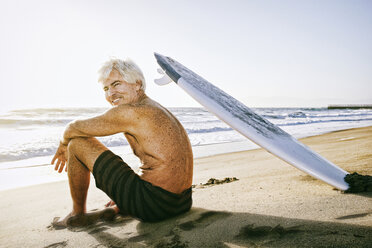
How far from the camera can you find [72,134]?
187 cm

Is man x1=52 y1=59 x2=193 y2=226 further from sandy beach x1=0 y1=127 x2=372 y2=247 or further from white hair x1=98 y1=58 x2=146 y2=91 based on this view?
sandy beach x1=0 y1=127 x2=372 y2=247

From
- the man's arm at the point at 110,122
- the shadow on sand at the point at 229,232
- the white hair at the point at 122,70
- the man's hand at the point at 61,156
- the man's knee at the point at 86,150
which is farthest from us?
the man's hand at the point at 61,156

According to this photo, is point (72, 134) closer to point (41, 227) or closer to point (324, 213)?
point (41, 227)

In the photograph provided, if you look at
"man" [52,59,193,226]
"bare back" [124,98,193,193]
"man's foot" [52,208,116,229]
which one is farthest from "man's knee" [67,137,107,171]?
"man's foot" [52,208,116,229]

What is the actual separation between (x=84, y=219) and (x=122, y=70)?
1.28m

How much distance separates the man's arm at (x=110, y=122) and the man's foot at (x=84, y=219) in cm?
74

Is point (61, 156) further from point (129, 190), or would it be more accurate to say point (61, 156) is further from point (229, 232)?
point (229, 232)

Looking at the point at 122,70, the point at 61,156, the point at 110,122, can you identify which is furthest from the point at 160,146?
Result: the point at 61,156

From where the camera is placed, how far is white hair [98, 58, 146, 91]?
6.36ft

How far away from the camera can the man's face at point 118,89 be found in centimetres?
194

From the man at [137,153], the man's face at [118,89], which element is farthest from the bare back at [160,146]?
the man's face at [118,89]

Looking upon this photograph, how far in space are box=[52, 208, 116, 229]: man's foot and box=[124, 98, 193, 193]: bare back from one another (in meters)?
0.60

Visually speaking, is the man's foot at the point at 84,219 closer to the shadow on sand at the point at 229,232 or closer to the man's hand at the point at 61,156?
the shadow on sand at the point at 229,232

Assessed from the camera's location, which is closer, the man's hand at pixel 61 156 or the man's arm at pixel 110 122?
the man's arm at pixel 110 122
